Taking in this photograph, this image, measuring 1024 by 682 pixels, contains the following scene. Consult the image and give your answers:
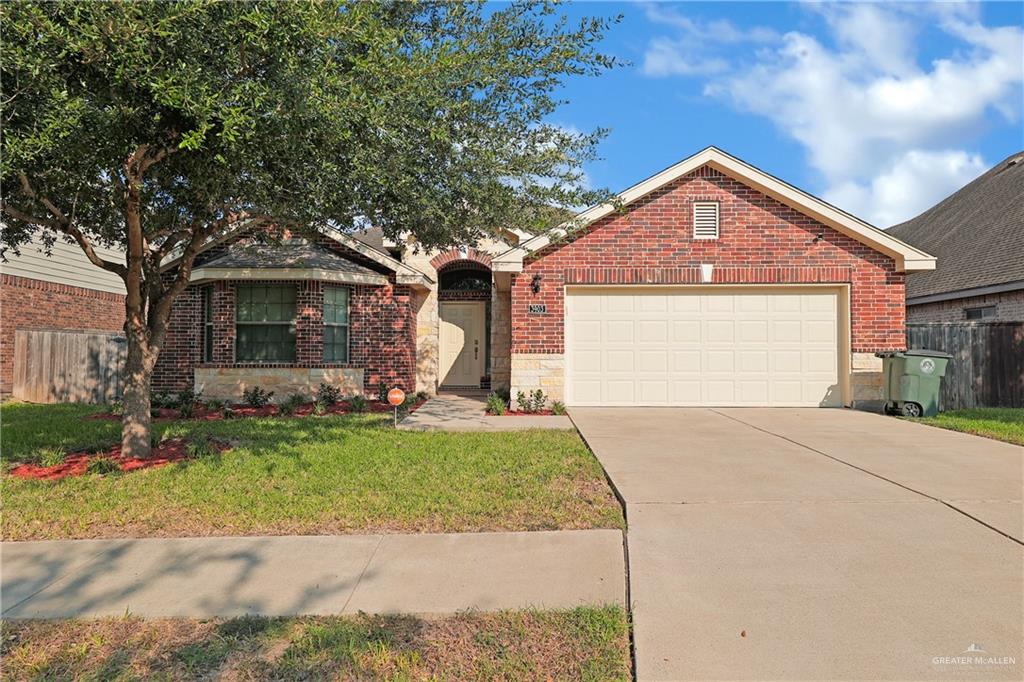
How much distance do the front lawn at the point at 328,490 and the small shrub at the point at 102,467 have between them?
0.43ft

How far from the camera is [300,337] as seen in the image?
40.8ft

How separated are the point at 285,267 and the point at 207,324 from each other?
7.16 feet

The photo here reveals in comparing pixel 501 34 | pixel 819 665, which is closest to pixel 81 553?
pixel 819 665

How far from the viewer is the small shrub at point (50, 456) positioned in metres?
6.84

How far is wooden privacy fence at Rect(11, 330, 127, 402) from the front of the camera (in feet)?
46.1

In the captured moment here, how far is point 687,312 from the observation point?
11531 millimetres

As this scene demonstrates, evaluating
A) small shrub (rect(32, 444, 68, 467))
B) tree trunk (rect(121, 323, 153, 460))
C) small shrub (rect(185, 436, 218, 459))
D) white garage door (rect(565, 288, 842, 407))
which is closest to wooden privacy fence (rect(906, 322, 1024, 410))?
white garage door (rect(565, 288, 842, 407))

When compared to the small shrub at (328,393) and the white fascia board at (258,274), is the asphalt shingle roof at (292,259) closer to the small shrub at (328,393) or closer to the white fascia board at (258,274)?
the white fascia board at (258,274)

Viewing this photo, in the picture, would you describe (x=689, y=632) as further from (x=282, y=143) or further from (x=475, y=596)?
(x=282, y=143)

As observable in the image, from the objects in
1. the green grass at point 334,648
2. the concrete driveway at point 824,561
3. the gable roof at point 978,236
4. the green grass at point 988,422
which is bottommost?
the green grass at point 334,648

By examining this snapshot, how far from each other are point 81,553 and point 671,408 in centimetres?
927

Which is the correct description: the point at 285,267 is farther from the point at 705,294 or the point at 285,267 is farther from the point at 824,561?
the point at 824,561

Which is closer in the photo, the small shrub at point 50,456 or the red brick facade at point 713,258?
the small shrub at point 50,456

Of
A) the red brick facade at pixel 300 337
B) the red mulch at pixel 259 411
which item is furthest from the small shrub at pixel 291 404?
the red brick facade at pixel 300 337
